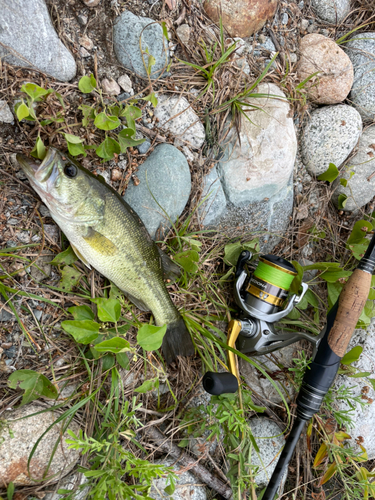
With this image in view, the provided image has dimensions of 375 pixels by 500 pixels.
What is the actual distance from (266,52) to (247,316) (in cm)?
226

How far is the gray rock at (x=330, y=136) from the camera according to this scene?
3.28 m

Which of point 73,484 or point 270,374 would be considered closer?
point 73,484

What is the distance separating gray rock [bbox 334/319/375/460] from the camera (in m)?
3.15

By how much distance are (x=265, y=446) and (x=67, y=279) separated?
2052 millimetres

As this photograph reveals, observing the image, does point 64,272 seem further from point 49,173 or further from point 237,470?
point 237,470

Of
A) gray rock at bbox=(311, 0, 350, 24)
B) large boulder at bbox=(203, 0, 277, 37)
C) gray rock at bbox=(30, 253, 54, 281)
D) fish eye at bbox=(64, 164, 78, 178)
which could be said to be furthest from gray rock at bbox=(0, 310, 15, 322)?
gray rock at bbox=(311, 0, 350, 24)

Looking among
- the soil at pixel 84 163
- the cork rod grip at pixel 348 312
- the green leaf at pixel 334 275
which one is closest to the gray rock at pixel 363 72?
the soil at pixel 84 163

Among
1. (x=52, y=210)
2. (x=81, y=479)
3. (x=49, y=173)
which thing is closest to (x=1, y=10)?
(x=49, y=173)

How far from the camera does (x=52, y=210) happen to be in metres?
2.25

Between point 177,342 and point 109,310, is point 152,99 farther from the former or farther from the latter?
point 177,342

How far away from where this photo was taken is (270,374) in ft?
9.95

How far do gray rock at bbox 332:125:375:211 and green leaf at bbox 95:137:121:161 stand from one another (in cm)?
211

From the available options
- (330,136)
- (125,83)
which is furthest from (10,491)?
(330,136)

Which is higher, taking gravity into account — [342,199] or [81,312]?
[342,199]
